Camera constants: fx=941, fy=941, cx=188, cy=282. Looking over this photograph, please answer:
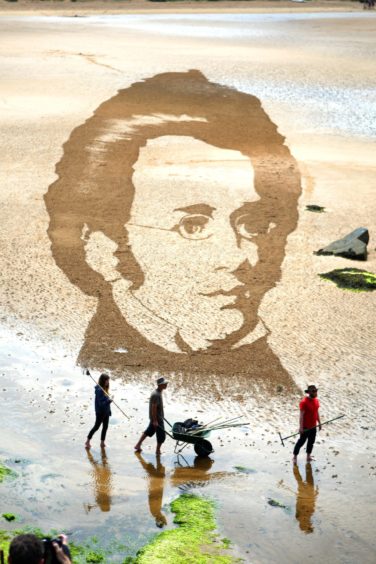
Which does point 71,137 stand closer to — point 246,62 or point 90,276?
point 90,276

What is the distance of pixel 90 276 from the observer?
22.2 metres

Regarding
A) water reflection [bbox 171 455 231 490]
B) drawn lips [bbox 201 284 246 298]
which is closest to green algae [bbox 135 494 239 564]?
water reflection [bbox 171 455 231 490]

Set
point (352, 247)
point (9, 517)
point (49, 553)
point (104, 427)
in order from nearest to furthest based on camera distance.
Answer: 1. point (49, 553)
2. point (9, 517)
3. point (104, 427)
4. point (352, 247)

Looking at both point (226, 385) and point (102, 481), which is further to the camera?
point (226, 385)

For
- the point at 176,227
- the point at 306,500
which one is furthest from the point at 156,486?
the point at 176,227

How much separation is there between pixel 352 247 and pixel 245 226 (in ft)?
10.5

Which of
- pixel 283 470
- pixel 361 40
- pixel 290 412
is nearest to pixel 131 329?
pixel 290 412

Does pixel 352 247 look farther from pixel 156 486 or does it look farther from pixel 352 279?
pixel 156 486

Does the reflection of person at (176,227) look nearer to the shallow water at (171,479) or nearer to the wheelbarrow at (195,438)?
the shallow water at (171,479)

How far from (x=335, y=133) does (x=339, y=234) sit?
10.5 metres

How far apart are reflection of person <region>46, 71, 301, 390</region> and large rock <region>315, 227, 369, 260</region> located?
1.29 m

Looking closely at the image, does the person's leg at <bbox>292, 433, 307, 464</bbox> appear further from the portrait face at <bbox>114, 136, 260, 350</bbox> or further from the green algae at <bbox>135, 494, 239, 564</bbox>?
the portrait face at <bbox>114, 136, 260, 350</bbox>

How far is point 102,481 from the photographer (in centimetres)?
1376

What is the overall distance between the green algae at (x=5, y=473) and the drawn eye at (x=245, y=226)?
12.3 m
